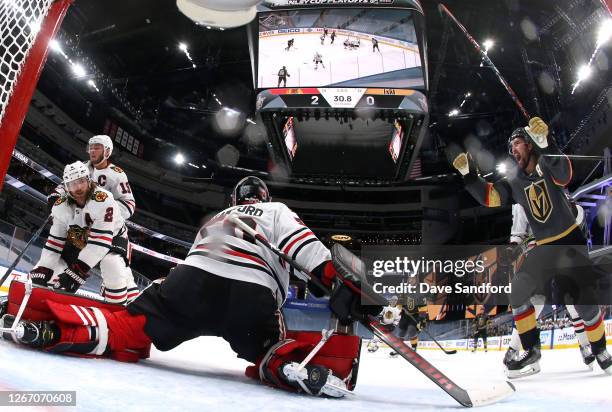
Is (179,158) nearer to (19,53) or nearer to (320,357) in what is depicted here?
(320,357)

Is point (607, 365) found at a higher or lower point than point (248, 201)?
lower

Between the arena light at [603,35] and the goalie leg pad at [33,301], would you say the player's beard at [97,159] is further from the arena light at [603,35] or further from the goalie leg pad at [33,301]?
the arena light at [603,35]

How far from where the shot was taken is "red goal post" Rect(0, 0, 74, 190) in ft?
3.46

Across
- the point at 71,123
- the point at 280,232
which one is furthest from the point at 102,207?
the point at 71,123

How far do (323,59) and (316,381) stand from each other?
187 inches

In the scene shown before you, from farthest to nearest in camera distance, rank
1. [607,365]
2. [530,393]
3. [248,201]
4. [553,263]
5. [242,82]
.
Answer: [242,82] < [553,263] < [607,365] < [248,201] < [530,393]

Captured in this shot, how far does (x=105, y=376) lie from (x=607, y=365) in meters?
2.62

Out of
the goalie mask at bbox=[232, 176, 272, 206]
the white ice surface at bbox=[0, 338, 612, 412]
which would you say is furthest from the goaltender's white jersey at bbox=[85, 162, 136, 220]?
the white ice surface at bbox=[0, 338, 612, 412]

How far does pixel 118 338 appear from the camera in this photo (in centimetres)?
189

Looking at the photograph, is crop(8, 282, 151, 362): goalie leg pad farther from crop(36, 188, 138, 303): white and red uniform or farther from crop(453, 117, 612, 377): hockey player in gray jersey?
crop(453, 117, 612, 377): hockey player in gray jersey

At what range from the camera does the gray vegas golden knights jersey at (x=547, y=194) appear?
108 inches

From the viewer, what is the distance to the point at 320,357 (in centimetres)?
167

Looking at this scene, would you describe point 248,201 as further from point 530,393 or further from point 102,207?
point 530,393

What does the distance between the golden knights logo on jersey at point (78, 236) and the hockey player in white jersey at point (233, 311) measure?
107 cm
